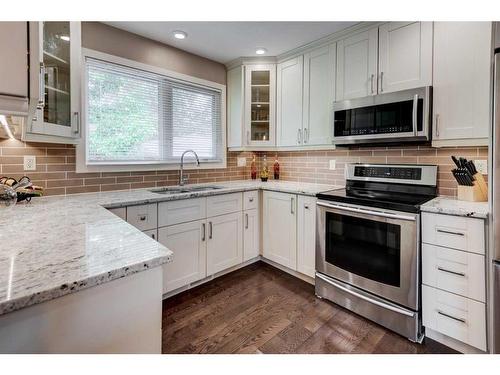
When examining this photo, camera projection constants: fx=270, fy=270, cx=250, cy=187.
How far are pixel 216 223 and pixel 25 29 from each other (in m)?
1.99

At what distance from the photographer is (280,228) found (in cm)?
274

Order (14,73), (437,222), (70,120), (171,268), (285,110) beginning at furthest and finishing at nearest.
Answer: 1. (285,110)
2. (171,268)
3. (70,120)
4. (437,222)
5. (14,73)

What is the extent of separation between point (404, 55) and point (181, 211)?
7.09 feet

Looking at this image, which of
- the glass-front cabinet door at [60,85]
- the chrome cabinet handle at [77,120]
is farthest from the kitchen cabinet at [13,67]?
the chrome cabinet handle at [77,120]

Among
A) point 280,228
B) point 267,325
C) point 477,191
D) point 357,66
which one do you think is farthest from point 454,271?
point 357,66

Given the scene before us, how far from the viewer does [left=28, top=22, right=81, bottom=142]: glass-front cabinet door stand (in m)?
1.60

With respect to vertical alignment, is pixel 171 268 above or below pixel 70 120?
below

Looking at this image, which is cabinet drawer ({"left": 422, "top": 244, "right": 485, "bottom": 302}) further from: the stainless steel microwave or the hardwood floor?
the stainless steel microwave

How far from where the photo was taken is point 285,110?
3014mm

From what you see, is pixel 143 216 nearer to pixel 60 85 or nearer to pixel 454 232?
pixel 60 85

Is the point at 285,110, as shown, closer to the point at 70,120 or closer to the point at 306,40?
the point at 306,40

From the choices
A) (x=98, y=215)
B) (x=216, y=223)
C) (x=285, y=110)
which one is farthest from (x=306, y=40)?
(x=98, y=215)

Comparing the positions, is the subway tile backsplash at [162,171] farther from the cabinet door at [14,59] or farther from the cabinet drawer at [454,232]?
the cabinet door at [14,59]

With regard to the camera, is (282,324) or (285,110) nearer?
(282,324)
